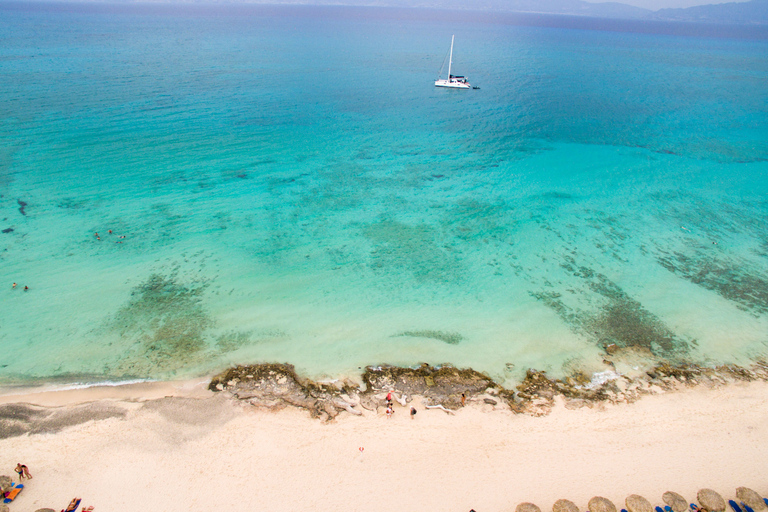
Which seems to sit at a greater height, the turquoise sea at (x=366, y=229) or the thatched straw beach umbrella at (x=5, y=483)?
the turquoise sea at (x=366, y=229)

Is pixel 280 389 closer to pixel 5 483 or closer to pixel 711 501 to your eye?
pixel 5 483

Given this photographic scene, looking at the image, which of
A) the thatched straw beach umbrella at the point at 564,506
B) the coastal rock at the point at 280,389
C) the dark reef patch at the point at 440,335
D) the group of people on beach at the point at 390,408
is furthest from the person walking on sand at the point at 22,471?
the thatched straw beach umbrella at the point at 564,506

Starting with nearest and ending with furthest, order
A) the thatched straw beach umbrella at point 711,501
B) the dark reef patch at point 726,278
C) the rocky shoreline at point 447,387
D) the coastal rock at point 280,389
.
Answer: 1. the thatched straw beach umbrella at point 711,501
2. the coastal rock at point 280,389
3. the rocky shoreline at point 447,387
4. the dark reef patch at point 726,278

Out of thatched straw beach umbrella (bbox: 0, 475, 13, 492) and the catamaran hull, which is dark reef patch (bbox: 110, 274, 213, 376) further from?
the catamaran hull

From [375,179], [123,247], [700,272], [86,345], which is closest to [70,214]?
[123,247]

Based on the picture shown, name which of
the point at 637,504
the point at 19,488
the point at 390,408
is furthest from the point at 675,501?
the point at 19,488

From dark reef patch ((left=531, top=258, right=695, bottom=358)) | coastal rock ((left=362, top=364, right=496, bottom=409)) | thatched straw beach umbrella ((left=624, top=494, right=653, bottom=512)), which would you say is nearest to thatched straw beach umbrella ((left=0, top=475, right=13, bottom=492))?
coastal rock ((left=362, top=364, right=496, bottom=409))

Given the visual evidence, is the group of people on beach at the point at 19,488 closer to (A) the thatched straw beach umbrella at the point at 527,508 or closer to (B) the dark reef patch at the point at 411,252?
(A) the thatched straw beach umbrella at the point at 527,508
